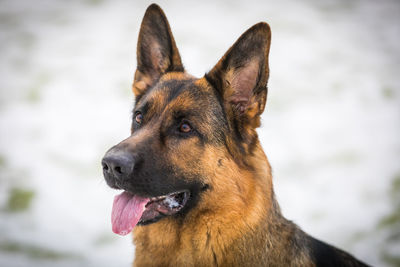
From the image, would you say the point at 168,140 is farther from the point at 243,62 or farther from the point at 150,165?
the point at 243,62

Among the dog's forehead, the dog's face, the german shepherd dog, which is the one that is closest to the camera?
the dog's face

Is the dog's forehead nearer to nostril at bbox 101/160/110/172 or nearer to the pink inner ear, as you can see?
the pink inner ear

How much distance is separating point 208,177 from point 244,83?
40.4 inches

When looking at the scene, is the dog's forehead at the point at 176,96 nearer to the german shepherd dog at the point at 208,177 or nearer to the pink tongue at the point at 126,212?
the german shepherd dog at the point at 208,177

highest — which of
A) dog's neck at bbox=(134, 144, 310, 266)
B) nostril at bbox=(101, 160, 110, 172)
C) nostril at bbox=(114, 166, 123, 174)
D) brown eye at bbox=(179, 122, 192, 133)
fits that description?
brown eye at bbox=(179, 122, 192, 133)

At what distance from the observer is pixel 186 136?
355 centimetres

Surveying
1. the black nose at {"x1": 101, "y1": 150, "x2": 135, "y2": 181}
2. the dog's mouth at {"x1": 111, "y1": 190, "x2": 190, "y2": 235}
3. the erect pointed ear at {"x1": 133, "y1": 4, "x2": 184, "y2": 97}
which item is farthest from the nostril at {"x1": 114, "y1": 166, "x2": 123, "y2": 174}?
the erect pointed ear at {"x1": 133, "y1": 4, "x2": 184, "y2": 97}

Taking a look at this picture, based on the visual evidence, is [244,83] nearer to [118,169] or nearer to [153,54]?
[153,54]

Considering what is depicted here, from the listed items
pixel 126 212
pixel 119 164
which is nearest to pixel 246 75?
pixel 119 164

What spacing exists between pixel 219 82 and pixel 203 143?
707 mm

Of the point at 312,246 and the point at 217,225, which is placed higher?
the point at 217,225

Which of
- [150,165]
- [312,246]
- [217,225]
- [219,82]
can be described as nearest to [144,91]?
[219,82]

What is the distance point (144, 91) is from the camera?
4.30 meters

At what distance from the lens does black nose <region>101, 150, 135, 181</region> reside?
310 centimetres
